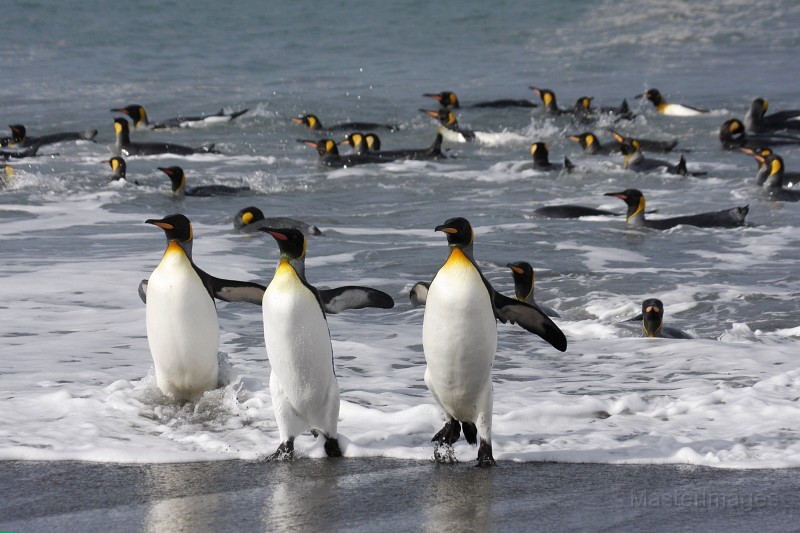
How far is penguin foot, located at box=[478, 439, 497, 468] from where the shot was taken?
3918 millimetres

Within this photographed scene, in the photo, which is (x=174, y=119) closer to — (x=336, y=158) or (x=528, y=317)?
(x=336, y=158)

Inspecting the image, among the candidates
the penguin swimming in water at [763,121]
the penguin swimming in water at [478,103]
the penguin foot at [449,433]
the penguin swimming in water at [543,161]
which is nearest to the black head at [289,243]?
the penguin foot at [449,433]

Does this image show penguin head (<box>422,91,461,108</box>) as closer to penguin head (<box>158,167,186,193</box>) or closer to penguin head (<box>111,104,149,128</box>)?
penguin head (<box>111,104,149,128</box>)

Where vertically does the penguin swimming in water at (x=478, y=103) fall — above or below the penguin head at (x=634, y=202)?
above

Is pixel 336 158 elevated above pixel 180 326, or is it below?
below

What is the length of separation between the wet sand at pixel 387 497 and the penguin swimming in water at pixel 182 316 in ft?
2.61

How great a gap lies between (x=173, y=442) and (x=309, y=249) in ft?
16.9

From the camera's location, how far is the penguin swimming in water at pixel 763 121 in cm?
1697

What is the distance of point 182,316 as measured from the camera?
456 centimetres

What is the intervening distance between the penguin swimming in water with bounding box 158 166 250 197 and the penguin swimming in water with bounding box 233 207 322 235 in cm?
191

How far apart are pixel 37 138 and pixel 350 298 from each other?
A: 12960 millimetres

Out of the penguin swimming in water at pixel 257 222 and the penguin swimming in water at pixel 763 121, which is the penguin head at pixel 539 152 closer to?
the penguin swimming in water at pixel 763 121

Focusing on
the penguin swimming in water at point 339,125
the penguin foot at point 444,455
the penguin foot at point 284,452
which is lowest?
the penguin foot at point 444,455

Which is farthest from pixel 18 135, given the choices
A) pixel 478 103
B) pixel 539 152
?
pixel 478 103
